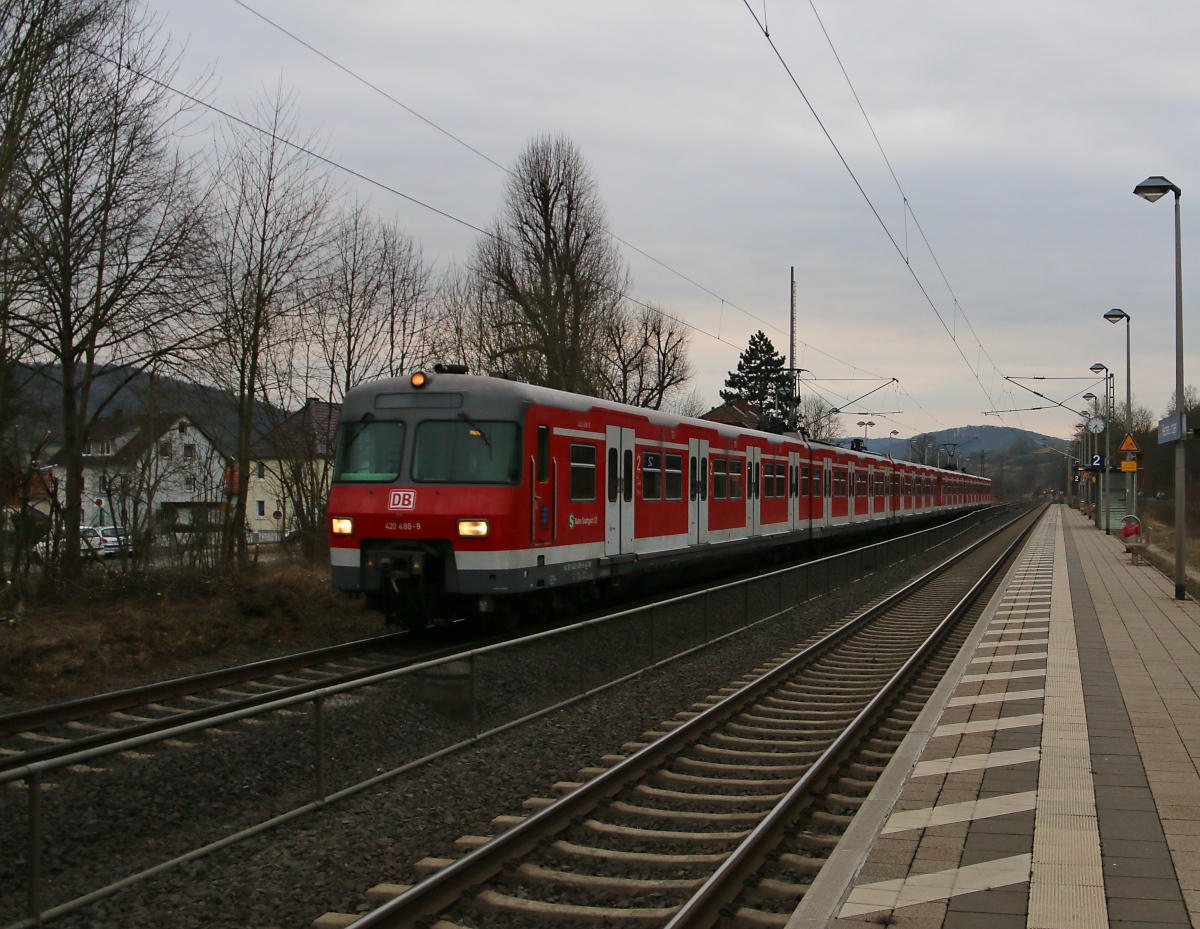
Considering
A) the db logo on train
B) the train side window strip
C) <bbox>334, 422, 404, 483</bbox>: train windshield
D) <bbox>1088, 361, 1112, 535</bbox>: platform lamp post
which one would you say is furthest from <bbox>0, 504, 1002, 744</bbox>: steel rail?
<bbox>1088, 361, 1112, 535</bbox>: platform lamp post

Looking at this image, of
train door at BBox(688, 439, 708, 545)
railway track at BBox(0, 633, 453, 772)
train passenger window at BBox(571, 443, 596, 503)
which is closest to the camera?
railway track at BBox(0, 633, 453, 772)

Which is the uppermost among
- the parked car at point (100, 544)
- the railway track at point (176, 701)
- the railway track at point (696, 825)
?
the parked car at point (100, 544)

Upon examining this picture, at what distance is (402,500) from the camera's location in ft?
42.1

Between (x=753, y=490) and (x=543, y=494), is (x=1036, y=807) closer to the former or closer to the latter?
(x=543, y=494)

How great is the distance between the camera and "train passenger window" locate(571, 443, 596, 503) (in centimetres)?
1428

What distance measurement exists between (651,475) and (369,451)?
5.15m

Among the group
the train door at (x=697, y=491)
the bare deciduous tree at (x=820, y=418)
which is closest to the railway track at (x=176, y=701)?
the train door at (x=697, y=491)

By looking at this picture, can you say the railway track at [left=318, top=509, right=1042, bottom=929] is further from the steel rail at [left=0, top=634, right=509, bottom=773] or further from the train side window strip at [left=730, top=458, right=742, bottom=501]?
the train side window strip at [left=730, top=458, right=742, bottom=501]

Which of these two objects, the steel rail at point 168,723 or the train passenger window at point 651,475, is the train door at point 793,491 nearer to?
the train passenger window at point 651,475

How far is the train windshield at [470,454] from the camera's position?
12711 mm

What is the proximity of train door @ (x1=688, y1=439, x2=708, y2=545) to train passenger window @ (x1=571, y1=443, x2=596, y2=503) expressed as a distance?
423cm

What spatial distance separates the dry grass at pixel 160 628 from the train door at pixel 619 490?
11.8 ft

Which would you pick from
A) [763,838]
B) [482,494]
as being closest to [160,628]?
[482,494]

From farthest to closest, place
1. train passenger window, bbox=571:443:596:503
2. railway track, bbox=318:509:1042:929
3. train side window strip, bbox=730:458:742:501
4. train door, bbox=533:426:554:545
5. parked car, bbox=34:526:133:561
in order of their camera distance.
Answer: train side window strip, bbox=730:458:742:501 → parked car, bbox=34:526:133:561 → train passenger window, bbox=571:443:596:503 → train door, bbox=533:426:554:545 → railway track, bbox=318:509:1042:929
